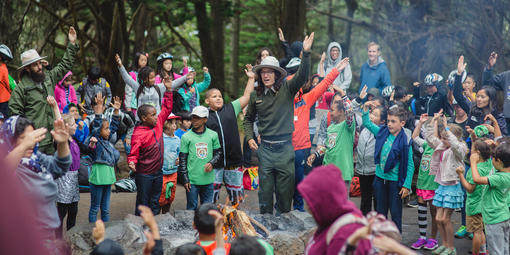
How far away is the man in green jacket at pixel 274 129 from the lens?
700 cm

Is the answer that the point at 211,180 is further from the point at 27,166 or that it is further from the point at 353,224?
the point at 353,224

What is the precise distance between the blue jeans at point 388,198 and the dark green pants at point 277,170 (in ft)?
3.93

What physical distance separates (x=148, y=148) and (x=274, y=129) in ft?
5.54

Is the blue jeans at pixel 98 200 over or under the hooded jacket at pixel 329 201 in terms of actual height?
under

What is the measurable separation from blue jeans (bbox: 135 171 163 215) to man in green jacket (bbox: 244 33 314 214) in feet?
4.44

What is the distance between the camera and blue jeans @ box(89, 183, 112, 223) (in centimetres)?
695

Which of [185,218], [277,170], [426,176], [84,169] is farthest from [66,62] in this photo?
[426,176]

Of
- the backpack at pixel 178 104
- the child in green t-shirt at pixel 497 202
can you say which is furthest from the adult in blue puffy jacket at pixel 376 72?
the child in green t-shirt at pixel 497 202

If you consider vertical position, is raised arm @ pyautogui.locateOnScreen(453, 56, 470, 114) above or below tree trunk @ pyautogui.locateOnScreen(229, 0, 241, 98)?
below

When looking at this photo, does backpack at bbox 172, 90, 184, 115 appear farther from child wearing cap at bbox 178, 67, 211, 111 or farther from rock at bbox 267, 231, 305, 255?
rock at bbox 267, 231, 305, 255

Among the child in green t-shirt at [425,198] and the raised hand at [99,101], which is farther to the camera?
the child in green t-shirt at [425,198]

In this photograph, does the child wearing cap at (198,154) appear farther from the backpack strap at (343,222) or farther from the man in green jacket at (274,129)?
the backpack strap at (343,222)

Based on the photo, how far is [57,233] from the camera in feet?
19.4

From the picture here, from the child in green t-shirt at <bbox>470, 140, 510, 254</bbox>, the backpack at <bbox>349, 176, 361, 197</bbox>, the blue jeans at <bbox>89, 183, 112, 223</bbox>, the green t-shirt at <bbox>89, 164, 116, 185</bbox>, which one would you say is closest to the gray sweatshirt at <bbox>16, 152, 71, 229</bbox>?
the green t-shirt at <bbox>89, 164, 116, 185</bbox>
